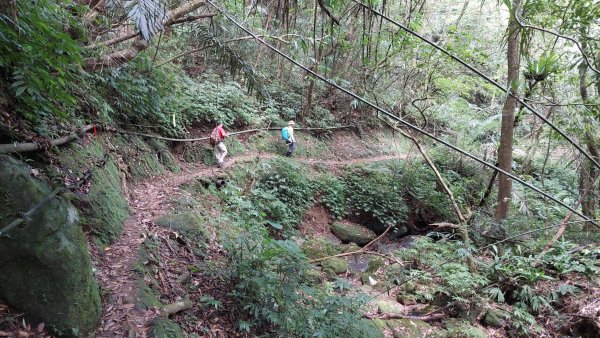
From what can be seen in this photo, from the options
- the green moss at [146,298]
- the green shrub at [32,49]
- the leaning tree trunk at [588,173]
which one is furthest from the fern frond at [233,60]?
the leaning tree trunk at [588,173]

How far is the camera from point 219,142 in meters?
10.0

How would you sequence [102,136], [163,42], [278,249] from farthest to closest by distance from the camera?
[163,42]
[102,136]
[278,249]

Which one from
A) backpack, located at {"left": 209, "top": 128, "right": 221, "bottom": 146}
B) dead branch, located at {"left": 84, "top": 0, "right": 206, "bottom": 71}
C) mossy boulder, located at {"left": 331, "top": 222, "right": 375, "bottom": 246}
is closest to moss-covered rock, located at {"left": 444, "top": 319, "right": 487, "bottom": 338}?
mossy boulder, located at {"left": 331, "top": 222, "right": 375, "bottom": 246}

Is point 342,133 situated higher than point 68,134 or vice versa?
point 68,134

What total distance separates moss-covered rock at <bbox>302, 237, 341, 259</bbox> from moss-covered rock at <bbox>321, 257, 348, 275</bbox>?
0.86 ft

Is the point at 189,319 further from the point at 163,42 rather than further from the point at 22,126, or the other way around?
the point at 163,42

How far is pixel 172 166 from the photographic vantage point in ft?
29.7

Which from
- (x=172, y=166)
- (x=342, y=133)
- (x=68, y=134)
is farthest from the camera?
(x=342, y=133)

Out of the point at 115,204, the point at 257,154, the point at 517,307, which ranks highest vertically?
the point at 115,204

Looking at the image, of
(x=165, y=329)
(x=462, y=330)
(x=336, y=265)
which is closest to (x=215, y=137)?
(x=336, y=265)

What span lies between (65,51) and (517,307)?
→ 26.6 ft

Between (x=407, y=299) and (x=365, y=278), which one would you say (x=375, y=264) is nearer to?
(x=365, y=278)

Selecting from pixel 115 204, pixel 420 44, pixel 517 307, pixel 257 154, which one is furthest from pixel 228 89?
pixel 517 307

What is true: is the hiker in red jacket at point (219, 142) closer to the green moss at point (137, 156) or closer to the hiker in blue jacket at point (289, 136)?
the green moss at point (137, 156)
